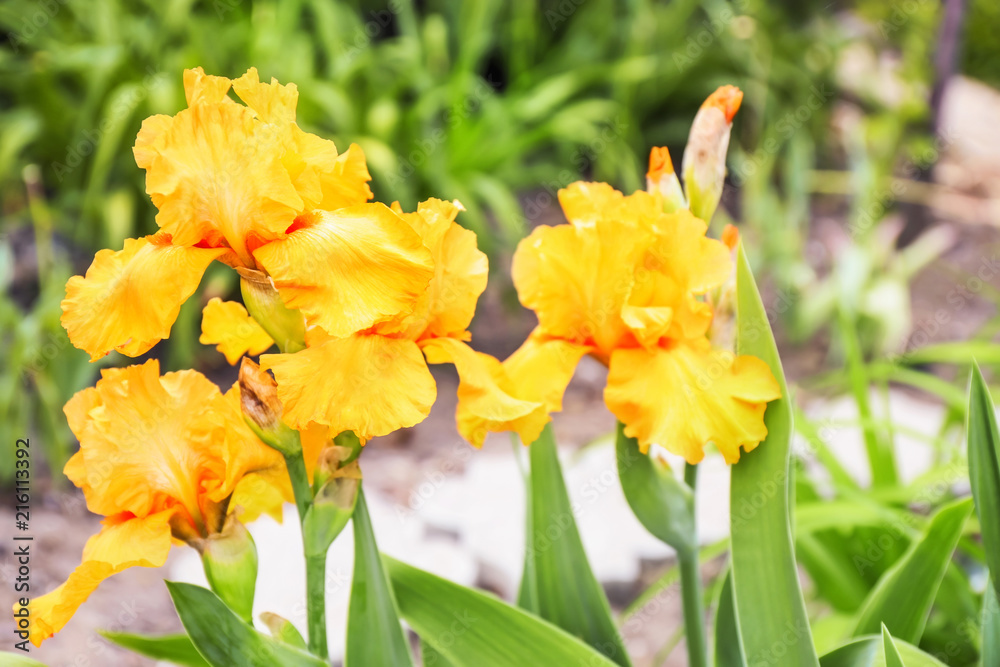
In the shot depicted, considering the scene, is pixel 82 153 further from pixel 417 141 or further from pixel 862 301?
pixel 862 301

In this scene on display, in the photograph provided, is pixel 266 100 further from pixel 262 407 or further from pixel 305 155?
pixel 262 407

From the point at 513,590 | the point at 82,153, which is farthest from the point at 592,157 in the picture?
Result: the point at 513,590

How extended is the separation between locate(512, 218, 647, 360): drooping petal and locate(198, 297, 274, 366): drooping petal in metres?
0.19

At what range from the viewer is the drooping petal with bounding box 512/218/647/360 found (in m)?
0.56

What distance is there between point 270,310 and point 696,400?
0.29 meters

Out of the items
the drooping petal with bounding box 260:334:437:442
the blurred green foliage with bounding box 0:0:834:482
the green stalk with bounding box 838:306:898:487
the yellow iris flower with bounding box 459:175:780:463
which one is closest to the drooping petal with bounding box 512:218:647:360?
the yellow iris flower with bounding box 459:175:780:463

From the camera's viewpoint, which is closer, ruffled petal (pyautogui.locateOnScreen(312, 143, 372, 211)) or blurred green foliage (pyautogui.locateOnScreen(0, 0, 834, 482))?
ruffled petal (pyautogui.locateOnScreen(312, 143, 372, 211))

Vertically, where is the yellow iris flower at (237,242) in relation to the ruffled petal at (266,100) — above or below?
below

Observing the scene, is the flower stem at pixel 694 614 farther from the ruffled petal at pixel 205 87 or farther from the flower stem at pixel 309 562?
the ruffled petal at pixel 205 87

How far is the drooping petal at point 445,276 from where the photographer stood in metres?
0.50

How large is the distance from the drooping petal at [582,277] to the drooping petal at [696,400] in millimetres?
45

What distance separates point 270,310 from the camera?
48cm

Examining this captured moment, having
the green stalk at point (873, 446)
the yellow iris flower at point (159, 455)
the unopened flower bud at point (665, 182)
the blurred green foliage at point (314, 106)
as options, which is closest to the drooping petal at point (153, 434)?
the yellow iris flower at point (159, 455)

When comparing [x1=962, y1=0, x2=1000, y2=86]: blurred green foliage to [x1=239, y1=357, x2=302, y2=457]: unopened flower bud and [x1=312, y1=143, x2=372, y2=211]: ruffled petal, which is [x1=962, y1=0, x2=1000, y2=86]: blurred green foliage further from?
[x1=239, y1=357, x2=302, y2=457]: unopened flower bud
